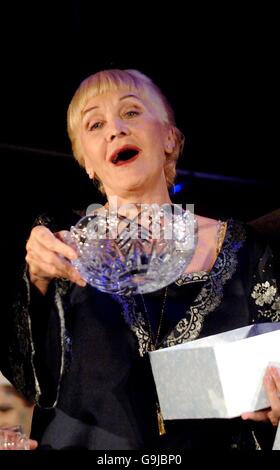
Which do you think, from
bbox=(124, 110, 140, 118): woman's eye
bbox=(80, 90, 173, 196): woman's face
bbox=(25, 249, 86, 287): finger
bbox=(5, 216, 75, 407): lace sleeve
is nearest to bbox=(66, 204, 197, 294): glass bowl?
bbox=(25, 249, 86, 287): finger

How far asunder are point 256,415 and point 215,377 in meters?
0.12

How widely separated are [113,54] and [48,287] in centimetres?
76

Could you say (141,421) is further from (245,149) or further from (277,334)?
(245,149)

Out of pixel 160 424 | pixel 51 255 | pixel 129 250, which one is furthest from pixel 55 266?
pixel 160 424

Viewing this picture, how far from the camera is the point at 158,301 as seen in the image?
3.96 feet

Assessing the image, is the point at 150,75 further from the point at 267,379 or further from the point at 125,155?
the point at 267,379

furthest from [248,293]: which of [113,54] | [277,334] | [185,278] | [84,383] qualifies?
[113,54]

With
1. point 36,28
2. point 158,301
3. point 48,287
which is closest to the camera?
point 48,287

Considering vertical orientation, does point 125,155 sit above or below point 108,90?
below

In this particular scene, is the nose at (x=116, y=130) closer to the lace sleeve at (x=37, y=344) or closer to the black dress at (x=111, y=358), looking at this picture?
the black dress at (x=111, y=358)

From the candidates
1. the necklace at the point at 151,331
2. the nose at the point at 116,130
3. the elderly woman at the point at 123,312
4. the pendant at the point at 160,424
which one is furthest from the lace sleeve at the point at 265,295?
the nose at the point at 116,130

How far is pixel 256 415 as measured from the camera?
95 cm
